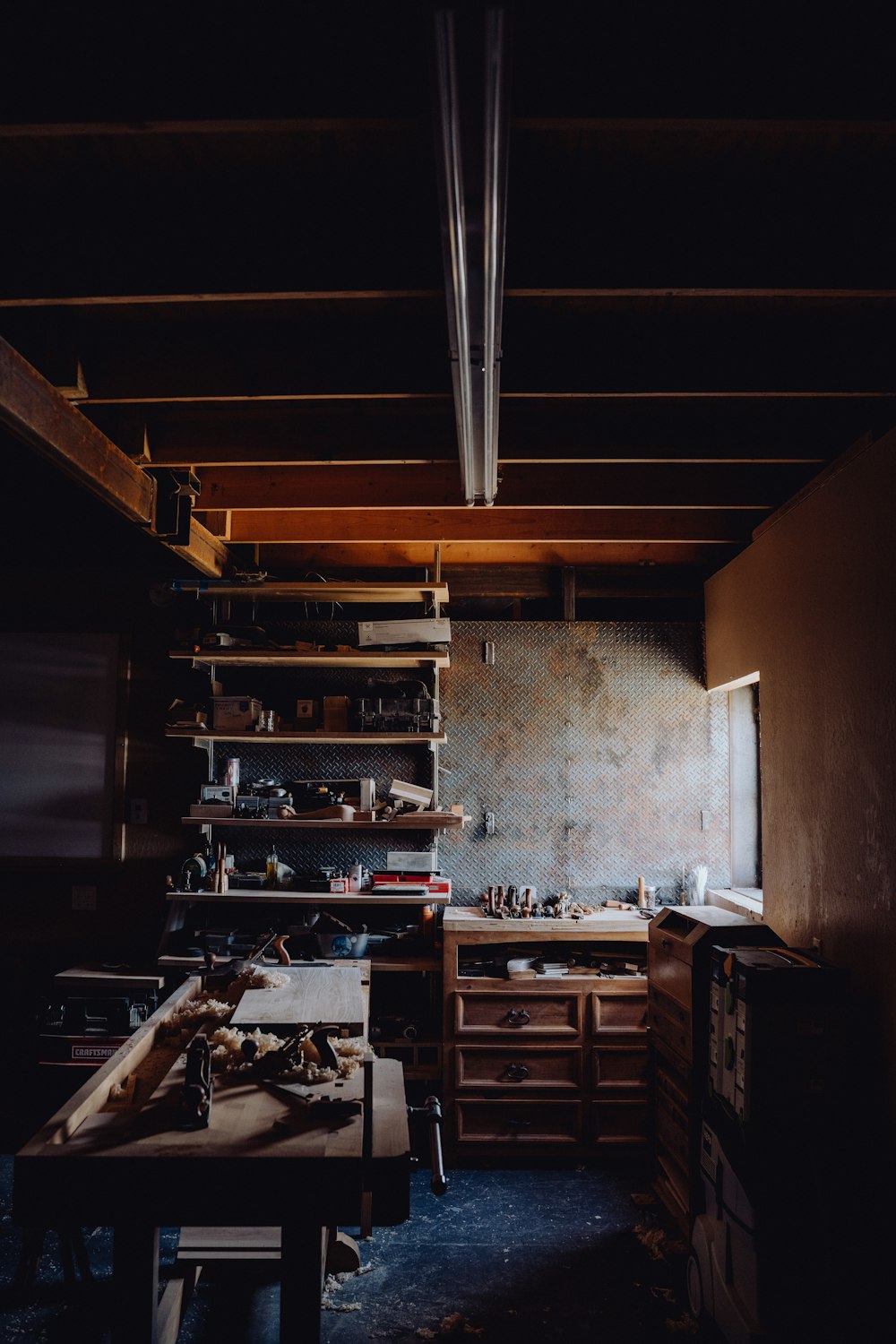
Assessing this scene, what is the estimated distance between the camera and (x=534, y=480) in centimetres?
413

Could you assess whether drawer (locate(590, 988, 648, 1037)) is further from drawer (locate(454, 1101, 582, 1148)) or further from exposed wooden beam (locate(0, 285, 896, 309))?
exposed wooden beam (locate(0, 285, 896, 309))

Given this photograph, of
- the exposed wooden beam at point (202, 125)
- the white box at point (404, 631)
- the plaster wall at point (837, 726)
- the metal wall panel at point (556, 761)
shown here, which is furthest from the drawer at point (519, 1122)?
the exposed wooden beam at point (202, 125)

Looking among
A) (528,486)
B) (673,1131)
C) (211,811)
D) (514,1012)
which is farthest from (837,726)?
(211,811)

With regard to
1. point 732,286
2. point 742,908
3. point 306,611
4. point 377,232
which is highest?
point 377,232

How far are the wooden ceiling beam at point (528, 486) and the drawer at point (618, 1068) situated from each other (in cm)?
283

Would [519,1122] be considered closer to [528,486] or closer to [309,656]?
[309,656]

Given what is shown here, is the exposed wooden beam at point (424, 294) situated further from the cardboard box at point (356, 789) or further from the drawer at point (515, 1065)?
the drawer at point (515, 1065)

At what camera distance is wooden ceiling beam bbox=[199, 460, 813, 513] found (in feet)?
13.5

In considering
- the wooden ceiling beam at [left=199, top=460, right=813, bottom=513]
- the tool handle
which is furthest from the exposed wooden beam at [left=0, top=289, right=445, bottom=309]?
the tool handle

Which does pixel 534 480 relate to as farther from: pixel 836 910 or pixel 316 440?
pixel 836 910

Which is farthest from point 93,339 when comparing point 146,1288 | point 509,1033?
point 509,1033

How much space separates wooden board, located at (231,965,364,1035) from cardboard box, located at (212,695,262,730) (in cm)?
164

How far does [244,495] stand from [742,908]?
11.0ft

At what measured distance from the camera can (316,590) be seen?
4.84 meters
